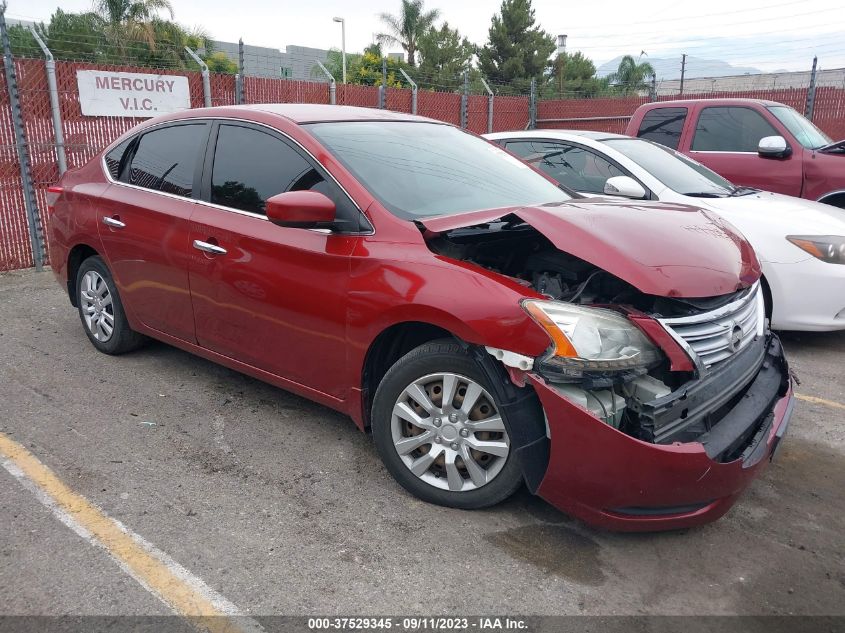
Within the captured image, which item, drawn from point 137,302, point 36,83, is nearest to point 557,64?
point 36,83

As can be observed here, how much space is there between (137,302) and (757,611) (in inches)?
151

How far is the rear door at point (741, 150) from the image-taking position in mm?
7234

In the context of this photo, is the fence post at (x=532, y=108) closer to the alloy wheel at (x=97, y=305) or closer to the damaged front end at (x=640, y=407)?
the alloy wheel at (x=97, y=305)

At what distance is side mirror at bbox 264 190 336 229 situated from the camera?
10.6 feet

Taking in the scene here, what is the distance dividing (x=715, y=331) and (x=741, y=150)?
17.7 feet

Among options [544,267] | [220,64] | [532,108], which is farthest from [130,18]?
[544,267]

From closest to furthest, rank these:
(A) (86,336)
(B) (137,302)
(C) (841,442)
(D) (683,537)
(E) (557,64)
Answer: (D) (683,537) < (C) (841,442) < (B) (137,302) < (A) (86,336) < (E) (557,64)

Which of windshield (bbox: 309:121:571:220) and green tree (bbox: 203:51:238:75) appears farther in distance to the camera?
green tree (bbox: 203:51:238:75)

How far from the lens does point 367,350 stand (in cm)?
328

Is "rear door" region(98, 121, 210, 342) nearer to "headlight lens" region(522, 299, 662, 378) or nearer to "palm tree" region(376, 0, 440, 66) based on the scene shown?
"headlight lens" region(522, 299, 662, 378)

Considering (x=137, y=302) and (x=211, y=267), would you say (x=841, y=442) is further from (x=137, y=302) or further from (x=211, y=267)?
(x=137, y=302)

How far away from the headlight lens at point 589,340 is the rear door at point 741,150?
5.46m

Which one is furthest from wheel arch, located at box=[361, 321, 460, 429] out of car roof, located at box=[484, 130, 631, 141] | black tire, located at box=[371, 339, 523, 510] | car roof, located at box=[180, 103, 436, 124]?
car roof, located at box=[484, 130, 631, 141]

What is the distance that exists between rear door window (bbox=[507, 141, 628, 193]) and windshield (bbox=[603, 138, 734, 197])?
21 cm
